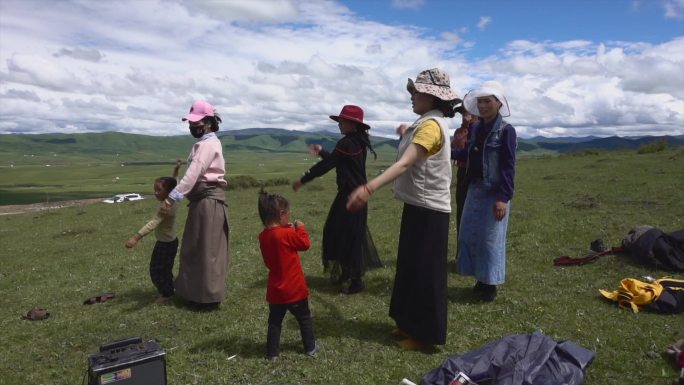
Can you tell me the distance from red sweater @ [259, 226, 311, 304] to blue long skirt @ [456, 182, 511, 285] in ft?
9.73

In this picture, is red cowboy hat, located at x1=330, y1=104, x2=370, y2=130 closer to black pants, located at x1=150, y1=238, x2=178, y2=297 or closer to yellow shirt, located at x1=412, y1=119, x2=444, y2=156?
yellow shirt, located at x1=412, y1=119, x2=444, y2=156

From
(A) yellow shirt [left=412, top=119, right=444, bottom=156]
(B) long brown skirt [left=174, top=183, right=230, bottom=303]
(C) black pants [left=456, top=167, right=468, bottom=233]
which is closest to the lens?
(A) yellow shirt [left=412, top=119, right=444, bottom=156]

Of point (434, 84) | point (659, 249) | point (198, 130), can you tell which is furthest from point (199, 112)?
point (659, 249)

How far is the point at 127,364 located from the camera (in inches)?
189

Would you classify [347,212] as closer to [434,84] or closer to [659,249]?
[434,84]

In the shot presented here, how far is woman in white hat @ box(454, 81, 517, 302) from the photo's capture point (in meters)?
7.08

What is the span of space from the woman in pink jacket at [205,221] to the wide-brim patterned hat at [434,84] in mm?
3377

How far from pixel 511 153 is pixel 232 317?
4.83 m

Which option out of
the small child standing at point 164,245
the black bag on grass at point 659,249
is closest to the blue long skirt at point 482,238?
the black bag on grass at point 659,249

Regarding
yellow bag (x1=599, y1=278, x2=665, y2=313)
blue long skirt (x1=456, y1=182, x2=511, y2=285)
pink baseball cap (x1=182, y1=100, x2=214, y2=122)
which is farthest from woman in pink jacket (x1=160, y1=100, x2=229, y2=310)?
yellow bag (x1=599, y1=278, x2=665, y2=313)

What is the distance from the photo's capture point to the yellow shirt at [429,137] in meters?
5.55

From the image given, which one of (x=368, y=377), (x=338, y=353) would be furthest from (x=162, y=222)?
(x=368, y=377)

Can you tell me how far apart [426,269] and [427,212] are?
694mm

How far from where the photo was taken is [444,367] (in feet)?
16.5
